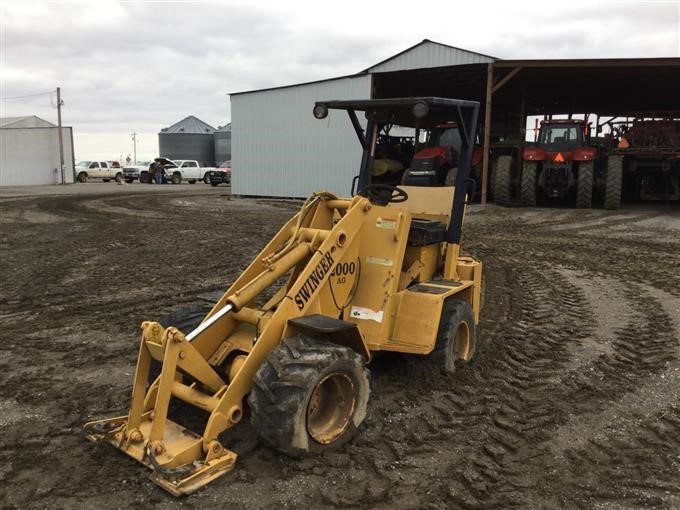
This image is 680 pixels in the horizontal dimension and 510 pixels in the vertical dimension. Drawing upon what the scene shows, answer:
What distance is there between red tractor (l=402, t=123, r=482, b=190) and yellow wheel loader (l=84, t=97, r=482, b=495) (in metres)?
10.6

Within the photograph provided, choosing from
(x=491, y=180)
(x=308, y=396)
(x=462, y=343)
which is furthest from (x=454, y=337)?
(x=491, y=180)

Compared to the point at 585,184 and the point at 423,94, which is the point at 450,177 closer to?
the point at 585,184

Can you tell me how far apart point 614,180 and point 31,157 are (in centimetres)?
4395

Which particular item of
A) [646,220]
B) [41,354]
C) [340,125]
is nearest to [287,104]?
[340,125]

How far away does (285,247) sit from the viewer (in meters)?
4.22

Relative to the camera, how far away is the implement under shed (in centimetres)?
1873

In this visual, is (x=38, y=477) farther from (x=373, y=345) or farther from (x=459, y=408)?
(x=459, y=408)

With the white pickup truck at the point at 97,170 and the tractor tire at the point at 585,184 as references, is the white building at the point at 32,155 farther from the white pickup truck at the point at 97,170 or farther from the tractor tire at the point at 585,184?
the tractor tire at the point at 585,184

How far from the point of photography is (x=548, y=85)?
73.4ft

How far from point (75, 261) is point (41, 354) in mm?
5077

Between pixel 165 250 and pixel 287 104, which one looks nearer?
pixel 165 250

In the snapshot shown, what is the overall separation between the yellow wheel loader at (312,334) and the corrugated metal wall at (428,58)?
17395 millimetres

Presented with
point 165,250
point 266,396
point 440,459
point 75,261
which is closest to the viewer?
point 266,396

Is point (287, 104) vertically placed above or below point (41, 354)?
above
